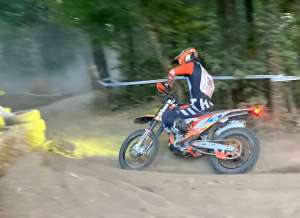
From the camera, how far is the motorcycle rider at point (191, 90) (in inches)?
324

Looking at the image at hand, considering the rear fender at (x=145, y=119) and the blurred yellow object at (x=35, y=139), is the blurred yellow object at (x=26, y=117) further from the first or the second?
the rear fender at (x=145, y=119)

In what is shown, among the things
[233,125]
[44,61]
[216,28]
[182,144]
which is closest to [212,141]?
[233,125]

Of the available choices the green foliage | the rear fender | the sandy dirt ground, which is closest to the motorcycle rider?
the rear fender

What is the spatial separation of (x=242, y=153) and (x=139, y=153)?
1.48 meters

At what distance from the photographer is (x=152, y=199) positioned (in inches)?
228

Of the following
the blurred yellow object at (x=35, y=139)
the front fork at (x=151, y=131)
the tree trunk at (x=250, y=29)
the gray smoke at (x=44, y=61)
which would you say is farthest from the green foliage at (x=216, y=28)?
the gray smoke at (x=44, y=61)

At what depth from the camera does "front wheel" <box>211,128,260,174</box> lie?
7.75 m

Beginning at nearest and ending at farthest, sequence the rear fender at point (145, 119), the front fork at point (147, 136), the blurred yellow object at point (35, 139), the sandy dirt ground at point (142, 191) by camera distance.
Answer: the sandy dirt ground at point (142, 191) → the blurred yellow object at point (35, 139) → the front fork at point (147, 136) → the rear fender at point (145, 119)

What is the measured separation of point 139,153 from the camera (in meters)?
8.41

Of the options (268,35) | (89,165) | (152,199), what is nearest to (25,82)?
(268,35)

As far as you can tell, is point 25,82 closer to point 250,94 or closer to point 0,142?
point 250,94

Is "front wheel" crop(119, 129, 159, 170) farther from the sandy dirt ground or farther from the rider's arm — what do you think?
the rider's arm

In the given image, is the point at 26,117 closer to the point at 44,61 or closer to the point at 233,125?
the point at 233,125

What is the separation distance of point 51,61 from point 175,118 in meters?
14.6
